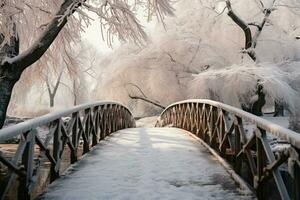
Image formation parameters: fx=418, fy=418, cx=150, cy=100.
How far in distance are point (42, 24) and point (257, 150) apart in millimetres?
7066

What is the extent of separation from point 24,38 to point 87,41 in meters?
42.3

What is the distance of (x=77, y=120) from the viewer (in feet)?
24.0

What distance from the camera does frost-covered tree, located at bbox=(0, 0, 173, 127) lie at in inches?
372

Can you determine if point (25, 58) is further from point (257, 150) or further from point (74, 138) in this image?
point (257, 150)

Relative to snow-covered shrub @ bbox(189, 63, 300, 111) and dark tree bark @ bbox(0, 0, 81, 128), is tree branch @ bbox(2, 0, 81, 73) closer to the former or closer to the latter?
dark tree bark @ bbox(0, 0, 81, 128)

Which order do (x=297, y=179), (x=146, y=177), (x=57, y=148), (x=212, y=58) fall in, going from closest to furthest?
1. (x=297, y=179)
2. (x=146, y=177)
3. (x=57, y=148)
4. (x=212, y=58)

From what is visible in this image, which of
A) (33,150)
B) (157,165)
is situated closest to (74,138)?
(157,165)

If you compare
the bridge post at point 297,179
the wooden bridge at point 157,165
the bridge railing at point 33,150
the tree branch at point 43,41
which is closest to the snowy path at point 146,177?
the wooden bridge at point 157,165

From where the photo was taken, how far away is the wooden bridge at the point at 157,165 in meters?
4.27

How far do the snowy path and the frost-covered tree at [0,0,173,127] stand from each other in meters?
2.80

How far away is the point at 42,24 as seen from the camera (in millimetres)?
10242

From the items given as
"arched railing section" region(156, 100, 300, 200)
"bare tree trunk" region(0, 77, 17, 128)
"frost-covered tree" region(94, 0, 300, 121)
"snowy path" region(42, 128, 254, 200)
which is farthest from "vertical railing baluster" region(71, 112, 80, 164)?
"frost-covered tree" region(94, 0, 300, 121)

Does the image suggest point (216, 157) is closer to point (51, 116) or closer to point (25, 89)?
point (51, 116)

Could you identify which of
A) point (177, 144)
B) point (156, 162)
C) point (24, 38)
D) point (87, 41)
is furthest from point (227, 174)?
point (87, 41)
